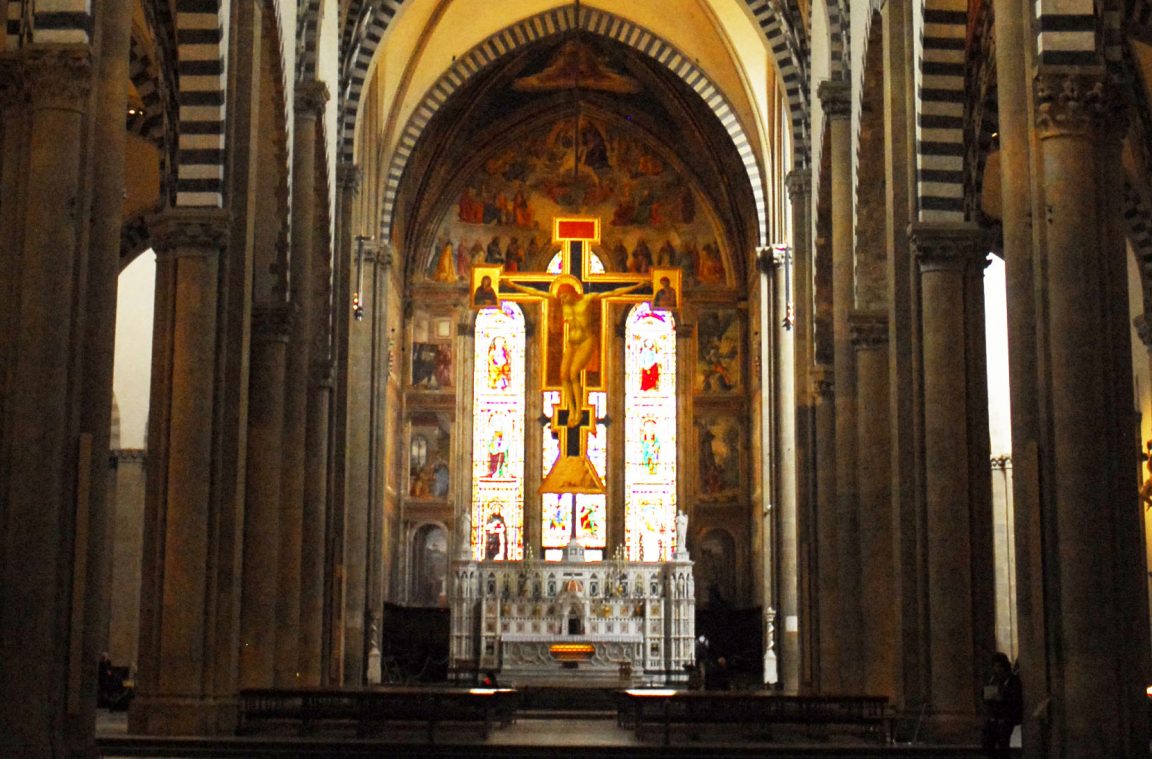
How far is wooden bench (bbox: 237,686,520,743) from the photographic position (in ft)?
62.8

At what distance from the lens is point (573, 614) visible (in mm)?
37750

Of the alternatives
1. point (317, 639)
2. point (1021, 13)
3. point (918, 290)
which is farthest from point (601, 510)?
point (1021, 13)

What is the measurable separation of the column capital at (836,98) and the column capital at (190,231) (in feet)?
31.2

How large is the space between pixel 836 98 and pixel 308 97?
286 inches

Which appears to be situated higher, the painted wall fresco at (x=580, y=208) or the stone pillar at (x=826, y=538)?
the painted wall fresco at (x=580, y=208)

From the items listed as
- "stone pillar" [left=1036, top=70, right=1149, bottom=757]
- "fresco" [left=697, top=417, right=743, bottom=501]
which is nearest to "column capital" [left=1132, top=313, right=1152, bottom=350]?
"stone pillar" [left=1036, top=70, right=1149, bottom=757]

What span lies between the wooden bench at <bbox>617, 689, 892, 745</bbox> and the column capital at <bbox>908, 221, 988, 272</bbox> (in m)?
4.85

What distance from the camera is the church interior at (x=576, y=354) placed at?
45.1 feet

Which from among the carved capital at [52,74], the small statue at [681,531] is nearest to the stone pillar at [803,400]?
the small statue at [681,531]

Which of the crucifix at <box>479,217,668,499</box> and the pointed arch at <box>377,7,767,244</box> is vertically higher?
the pointed arch at <box>377,7,767,244</box>

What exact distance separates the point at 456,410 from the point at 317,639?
17503mm

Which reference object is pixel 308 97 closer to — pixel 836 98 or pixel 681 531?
pixel 836 98

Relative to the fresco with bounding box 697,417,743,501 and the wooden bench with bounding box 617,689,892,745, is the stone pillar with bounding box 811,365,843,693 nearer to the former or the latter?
the wooden bench with bounding box 617,689,892,745

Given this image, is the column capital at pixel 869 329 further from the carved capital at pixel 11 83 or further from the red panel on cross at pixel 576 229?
the red panel on cross at pixel 576 229
